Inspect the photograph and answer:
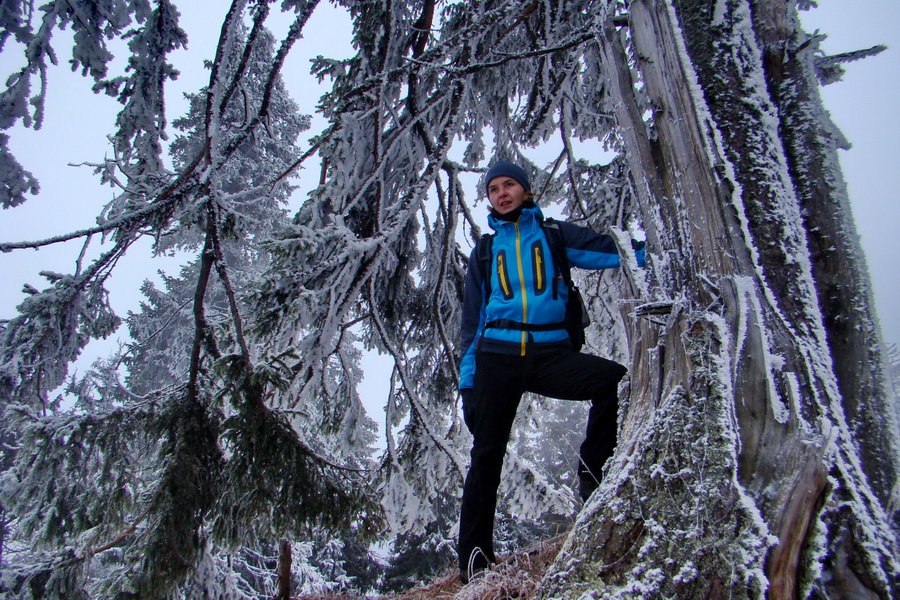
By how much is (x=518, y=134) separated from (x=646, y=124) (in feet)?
10.3

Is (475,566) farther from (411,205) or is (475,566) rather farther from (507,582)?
(411,205)

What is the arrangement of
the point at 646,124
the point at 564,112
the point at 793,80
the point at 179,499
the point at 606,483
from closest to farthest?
the point at 606,483
the point at 793,80
the point at 646,124
the point at 179,499
the point at 564,112

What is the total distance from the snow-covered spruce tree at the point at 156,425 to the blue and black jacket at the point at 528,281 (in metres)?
1.23

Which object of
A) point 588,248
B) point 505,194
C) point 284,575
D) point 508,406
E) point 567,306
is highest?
point 505,194

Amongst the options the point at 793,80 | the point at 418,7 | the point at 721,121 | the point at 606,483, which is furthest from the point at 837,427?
the point at 418,7

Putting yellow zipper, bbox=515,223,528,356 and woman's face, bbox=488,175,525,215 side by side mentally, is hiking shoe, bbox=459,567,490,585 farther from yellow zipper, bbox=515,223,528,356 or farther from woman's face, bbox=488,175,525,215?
woman's face, bbox=488,175,525,215

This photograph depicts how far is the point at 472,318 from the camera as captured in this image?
2777mm

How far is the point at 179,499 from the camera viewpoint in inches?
106

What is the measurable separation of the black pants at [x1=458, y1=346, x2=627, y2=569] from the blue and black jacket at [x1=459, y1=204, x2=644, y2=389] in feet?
0.29

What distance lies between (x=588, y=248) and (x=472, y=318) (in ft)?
2.54

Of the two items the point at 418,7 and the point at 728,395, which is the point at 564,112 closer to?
the point at 418,7

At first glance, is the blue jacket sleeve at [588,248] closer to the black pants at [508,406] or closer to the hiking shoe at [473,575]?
the black pants at [508,406]

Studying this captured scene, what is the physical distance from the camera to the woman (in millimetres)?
2270

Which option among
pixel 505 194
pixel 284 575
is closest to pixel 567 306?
pixel 505 194
